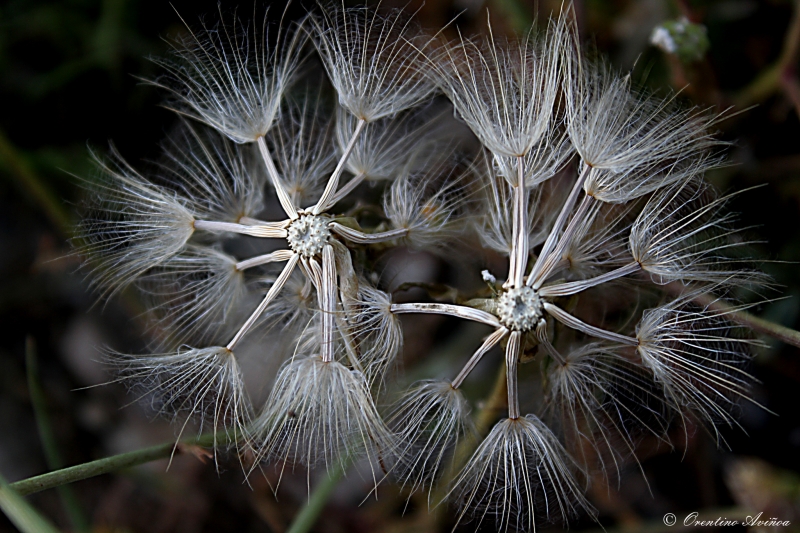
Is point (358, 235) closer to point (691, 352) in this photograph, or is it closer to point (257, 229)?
point (257, 229)

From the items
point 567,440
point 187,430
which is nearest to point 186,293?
point 187,430

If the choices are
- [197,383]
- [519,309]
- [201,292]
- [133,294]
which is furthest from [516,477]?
A: [133,294]

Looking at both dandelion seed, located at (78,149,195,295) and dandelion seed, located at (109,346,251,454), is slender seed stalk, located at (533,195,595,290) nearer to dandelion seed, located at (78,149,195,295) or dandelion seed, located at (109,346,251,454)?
dandelion seed, located at (109,346,251,454)

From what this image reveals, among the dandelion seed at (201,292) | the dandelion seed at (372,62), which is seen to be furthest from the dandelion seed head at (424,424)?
the dandelion seed at (372,62)

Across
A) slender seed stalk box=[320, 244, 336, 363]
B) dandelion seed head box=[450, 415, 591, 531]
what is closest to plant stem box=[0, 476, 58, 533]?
slender seed stalk box=[320, 244, 336, 363]

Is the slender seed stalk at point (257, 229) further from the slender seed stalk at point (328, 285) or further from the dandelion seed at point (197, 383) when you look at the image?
the dandelion seed at point (197, 383)

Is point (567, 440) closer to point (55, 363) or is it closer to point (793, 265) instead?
point (793, 265)
